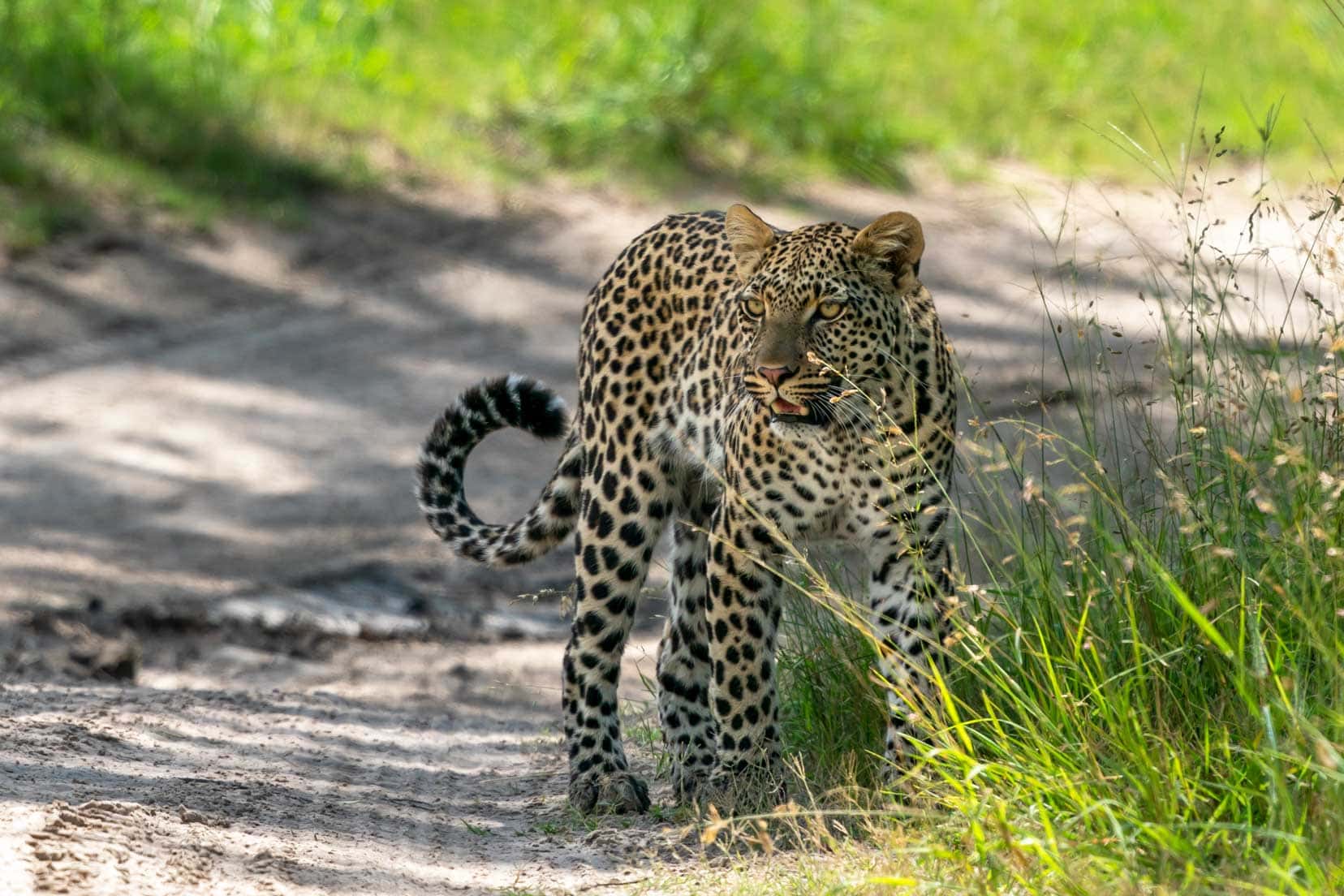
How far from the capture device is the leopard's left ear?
16.6ft

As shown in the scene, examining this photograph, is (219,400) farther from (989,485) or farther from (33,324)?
(989,485)

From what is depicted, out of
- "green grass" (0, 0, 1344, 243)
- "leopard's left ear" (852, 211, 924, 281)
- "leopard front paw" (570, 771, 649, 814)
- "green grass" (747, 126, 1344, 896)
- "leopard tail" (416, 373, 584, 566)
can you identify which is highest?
"green grass" (0, 0, 1344, 243)

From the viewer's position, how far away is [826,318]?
5.02 metres

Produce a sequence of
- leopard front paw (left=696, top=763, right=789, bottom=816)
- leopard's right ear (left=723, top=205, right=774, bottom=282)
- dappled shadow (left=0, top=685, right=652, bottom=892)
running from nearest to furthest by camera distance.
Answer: dappled shadow (left=0, top=685, right=652, bottom=892), leopard front paw (left=696, top=763, right=789, bottom=816), leopard's right ear (left=723, top=205, right=774, bottom=282)

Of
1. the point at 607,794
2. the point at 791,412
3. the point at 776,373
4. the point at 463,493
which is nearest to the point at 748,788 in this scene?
the point at 607,794

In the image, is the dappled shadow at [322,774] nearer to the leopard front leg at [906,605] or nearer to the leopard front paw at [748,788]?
the leopard front paw at [748,788]

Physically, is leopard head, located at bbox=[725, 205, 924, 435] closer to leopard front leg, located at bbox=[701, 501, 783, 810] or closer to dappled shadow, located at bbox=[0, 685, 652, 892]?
leopard front leg, located at bbox=[701, 501, 783, 810]

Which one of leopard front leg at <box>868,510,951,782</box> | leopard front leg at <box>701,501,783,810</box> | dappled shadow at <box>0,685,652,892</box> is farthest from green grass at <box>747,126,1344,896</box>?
dappled shadow at <box>0,685,652,892</box>

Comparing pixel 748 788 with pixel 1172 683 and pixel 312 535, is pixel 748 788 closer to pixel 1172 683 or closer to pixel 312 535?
pixel 1172 683

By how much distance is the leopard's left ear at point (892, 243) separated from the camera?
5.06m

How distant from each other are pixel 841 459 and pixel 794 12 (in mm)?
12107

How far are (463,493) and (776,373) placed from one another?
5.27 ft

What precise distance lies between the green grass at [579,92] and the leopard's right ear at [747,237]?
25.9 ft

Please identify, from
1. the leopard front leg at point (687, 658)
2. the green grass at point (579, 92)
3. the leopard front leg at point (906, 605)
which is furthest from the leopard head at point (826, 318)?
the green grass at point (579, 92)
